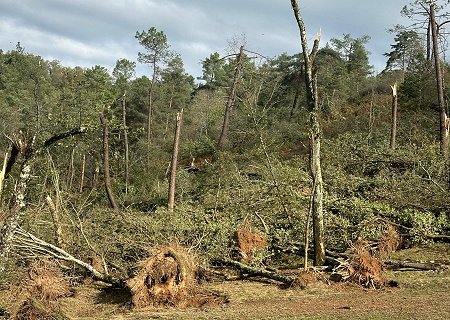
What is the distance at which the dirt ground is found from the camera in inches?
288

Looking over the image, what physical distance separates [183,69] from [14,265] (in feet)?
113

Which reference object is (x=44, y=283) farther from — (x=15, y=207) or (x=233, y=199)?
(x=233, y=199)

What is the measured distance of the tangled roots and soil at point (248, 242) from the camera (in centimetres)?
1018

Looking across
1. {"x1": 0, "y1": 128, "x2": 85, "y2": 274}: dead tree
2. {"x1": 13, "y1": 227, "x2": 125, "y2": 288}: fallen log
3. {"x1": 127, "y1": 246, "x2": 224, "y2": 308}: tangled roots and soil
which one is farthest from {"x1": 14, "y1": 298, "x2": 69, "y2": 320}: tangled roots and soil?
{"x1": 13, "y1": 227, "x2": 125, "y2": 288}: fallen log

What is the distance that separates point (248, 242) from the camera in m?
10.4

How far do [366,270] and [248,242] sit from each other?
2610 mm

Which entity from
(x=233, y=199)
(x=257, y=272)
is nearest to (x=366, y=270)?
(x=257, y=272)

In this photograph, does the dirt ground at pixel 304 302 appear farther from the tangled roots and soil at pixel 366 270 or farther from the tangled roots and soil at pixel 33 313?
the tangled roots and soil at pixel 33 313

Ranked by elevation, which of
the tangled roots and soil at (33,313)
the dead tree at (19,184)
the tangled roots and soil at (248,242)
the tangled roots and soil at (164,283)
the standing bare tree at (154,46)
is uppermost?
the standing bare tree at (154,46)

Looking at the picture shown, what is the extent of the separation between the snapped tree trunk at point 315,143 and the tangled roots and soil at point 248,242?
4.36 ft

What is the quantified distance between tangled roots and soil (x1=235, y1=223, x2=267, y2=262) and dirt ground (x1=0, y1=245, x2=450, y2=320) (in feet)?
2.54

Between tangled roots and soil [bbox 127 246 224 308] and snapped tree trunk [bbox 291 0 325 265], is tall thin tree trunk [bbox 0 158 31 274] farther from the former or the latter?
snapped tree trunk [bbox 291 0 325 265]

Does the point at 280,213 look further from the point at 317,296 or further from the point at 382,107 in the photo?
the point at 382,107

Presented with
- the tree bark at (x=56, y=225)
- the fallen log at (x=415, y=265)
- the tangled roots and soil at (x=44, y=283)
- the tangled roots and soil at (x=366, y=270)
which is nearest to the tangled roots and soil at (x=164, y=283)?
the tangled roots and soil at (x=44, y=283)
